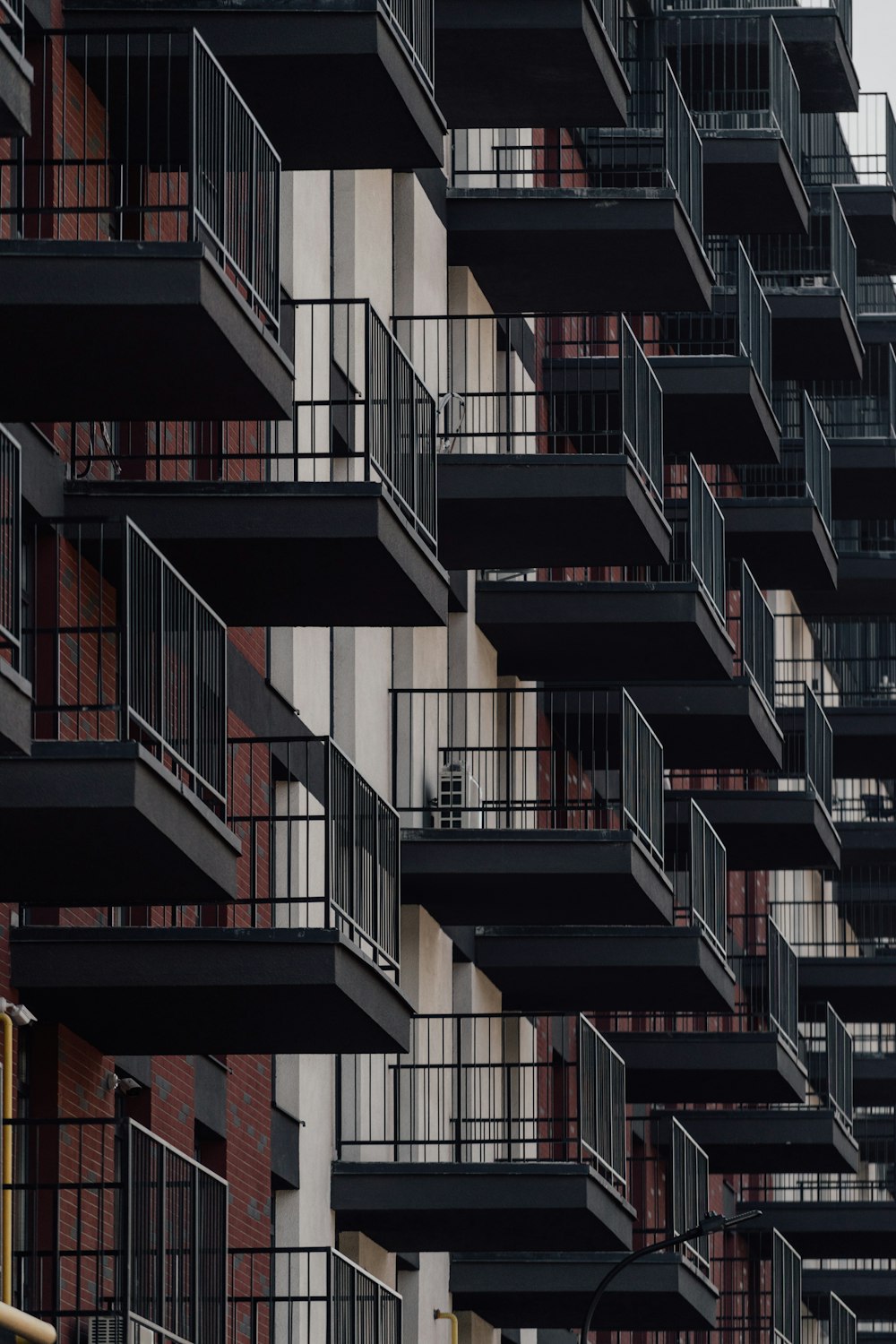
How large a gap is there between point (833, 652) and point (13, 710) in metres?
45.0

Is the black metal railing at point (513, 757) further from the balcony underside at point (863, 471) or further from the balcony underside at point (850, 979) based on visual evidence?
the balcony underside at point (850, 979)

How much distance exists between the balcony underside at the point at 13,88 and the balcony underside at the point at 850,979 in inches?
1168

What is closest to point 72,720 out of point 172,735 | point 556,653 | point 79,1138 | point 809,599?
point 172,735

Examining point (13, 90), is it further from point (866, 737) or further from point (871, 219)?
point (866, 737)

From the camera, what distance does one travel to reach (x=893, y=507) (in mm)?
44281

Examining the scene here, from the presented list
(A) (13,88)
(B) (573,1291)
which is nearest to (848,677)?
(B) (573,1291)

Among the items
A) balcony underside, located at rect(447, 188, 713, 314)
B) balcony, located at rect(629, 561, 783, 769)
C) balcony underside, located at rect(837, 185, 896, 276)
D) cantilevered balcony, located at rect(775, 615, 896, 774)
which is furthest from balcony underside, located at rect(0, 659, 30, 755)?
balcony underside, located at rect(837, 185, 896, 276)

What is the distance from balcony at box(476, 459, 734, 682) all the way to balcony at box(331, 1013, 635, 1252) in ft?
10.2

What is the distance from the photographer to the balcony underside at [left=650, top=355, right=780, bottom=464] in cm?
3438

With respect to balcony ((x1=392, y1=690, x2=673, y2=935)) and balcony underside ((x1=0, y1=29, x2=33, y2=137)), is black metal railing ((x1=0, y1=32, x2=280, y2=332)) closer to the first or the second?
balcony underside ((x1=0, y1=29, x2=33, y2=137))

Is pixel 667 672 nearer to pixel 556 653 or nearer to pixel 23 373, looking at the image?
pixel 556 653

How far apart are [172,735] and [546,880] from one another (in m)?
10.1

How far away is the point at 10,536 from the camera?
17.0m

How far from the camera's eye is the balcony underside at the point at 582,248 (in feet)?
99.9
